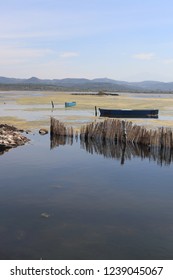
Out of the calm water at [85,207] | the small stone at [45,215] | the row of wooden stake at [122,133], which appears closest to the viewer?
the calm water at [85,207]

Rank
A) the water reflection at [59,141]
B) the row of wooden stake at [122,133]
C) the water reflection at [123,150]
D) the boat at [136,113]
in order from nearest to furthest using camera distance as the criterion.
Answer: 1. the water reflection at [123,150]
2. the row of wooden stake at [122,133]
3. the water reflection at [59,141]
4. the boat at [136,113]

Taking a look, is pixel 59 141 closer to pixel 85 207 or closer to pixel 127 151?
pixel 127 151

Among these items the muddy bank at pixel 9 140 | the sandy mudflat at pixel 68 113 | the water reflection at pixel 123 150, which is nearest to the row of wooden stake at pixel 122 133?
the water reflection at pixel 123 150

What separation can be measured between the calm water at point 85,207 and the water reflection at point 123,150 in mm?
276

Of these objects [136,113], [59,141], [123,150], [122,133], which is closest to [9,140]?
[59,141]

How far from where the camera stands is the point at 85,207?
15.9 m

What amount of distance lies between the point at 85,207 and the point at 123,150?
13052mm

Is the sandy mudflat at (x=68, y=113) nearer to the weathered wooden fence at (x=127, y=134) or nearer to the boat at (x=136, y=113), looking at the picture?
the boat at (x=136, y=113)

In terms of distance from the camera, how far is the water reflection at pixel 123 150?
25828mm

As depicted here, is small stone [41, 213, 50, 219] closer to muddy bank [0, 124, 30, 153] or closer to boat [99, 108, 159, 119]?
muddy bank [0, 124, 30, 153]

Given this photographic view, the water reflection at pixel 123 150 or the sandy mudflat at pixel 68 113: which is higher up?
A: the sandy mudflat at pixel 68 113

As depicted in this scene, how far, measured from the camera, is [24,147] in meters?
28.9

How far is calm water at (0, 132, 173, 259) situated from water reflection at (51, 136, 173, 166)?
0.91ft

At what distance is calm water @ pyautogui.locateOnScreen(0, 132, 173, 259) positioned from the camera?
12.2m
